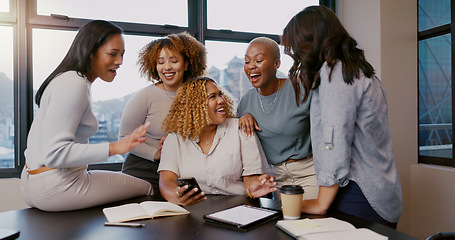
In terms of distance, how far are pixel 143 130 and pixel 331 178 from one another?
0.75 m

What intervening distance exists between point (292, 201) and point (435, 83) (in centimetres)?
254

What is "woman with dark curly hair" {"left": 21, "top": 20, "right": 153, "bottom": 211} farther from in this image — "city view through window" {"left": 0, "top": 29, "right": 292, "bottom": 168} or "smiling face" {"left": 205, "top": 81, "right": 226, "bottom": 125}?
"city view through window" {"left": 0, "top": 29, "right": 292, "bottom": 168}

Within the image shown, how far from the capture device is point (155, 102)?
2.39 meters

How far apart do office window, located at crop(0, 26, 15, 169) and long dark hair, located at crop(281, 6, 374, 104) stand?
234 cm

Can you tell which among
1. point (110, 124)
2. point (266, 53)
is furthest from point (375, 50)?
point (110, 124)

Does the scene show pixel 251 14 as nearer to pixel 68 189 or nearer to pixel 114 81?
pixel 114 81

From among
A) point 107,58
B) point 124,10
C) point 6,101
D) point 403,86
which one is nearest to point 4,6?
point 6,101

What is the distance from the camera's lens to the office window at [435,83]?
3.07m

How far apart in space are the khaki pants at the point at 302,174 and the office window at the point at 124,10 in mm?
1896

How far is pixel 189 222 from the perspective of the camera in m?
1.30

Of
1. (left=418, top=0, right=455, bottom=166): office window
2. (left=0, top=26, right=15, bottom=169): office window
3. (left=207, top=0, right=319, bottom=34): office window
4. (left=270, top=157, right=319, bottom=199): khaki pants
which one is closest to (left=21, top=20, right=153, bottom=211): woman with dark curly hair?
(left=270, top=157, right=319, bottom=199): khaki pants

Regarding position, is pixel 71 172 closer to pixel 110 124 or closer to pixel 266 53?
pixel 266 53

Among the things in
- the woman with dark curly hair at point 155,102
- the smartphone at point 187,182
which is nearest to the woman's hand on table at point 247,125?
the smartphone at point 187,182

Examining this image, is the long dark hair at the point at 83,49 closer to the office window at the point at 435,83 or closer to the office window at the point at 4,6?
the office window at the point at 4,6
